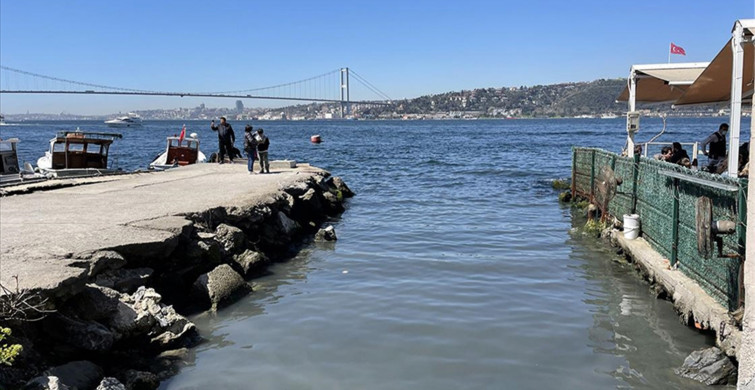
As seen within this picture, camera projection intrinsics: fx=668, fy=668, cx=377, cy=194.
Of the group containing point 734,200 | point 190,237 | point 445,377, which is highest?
point 734,200

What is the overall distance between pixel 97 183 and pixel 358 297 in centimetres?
1033

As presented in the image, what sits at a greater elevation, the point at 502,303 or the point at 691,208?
the point at 691,208

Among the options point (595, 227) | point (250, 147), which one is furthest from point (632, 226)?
point (250, 147)

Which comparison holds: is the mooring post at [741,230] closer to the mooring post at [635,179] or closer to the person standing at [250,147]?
the mooring post at [635,179]

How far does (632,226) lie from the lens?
11.8 metres

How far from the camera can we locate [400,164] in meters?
39.1

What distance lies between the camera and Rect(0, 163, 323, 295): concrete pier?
24.4ft

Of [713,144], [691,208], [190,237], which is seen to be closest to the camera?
[691,208]

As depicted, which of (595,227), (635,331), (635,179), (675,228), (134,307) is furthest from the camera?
(595,227)

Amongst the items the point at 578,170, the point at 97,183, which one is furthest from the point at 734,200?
the point at 97,183

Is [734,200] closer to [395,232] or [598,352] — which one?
[598,352]

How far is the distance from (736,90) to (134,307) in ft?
27.4

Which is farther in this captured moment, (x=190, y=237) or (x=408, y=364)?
(x=190, y=237)

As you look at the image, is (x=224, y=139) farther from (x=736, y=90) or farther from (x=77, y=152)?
(x=736, y=90)
